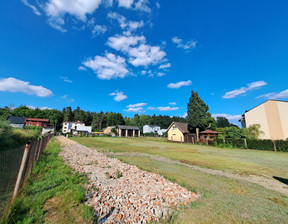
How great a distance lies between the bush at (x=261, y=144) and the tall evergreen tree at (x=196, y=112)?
1067 centimetres

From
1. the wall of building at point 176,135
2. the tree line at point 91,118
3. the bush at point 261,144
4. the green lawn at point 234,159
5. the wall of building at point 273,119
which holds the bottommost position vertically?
the green lawn at point 234,159

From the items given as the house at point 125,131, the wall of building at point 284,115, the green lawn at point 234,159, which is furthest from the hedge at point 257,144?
the house at point 125,131

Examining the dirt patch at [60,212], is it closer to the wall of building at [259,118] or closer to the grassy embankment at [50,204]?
the grassy embankment at [50,204]

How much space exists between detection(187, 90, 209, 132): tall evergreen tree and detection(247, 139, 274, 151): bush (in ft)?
35.0

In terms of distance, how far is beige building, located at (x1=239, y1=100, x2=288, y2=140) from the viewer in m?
20.3

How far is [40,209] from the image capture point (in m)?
2.80

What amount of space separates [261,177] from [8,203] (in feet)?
Answer: 29.7

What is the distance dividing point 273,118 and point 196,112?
12685mm

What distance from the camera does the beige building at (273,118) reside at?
20297 millimetres

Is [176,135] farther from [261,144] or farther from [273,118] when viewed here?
[273,118]

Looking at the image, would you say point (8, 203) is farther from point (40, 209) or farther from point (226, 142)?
point (226, 142)

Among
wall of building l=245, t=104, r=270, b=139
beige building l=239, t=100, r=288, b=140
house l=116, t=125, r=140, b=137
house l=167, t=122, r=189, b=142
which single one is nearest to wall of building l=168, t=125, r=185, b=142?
house l=167, t=122, r=189, b=142

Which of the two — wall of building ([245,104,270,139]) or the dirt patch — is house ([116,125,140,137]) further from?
the dirt patch

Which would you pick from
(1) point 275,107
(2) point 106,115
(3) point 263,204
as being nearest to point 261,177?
(3) point 263,204
